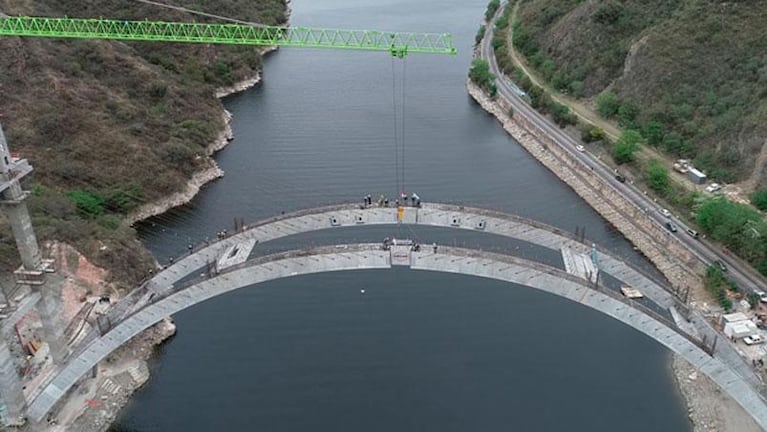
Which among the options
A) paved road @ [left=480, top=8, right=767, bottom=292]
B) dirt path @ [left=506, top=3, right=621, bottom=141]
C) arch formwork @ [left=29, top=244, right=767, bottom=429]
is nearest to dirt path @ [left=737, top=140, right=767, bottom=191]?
paved road @ [left=480, top=8, right=767, bottom=292]

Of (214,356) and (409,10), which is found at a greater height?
(409,10)

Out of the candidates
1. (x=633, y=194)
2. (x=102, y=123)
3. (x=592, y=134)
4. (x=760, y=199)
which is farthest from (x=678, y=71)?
(x=102, y=123)

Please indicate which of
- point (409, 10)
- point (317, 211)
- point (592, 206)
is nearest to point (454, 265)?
point (317, 211)

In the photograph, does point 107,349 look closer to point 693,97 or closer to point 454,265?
point 454,265

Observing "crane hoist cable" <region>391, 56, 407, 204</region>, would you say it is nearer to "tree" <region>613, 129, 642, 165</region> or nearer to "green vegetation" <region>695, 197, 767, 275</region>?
"tree" <region>613, 129, 642, 165</region>

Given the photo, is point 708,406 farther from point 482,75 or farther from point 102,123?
point 482,75

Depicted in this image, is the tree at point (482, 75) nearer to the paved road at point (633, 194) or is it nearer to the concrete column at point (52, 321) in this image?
the paved road at point (633, 194)
